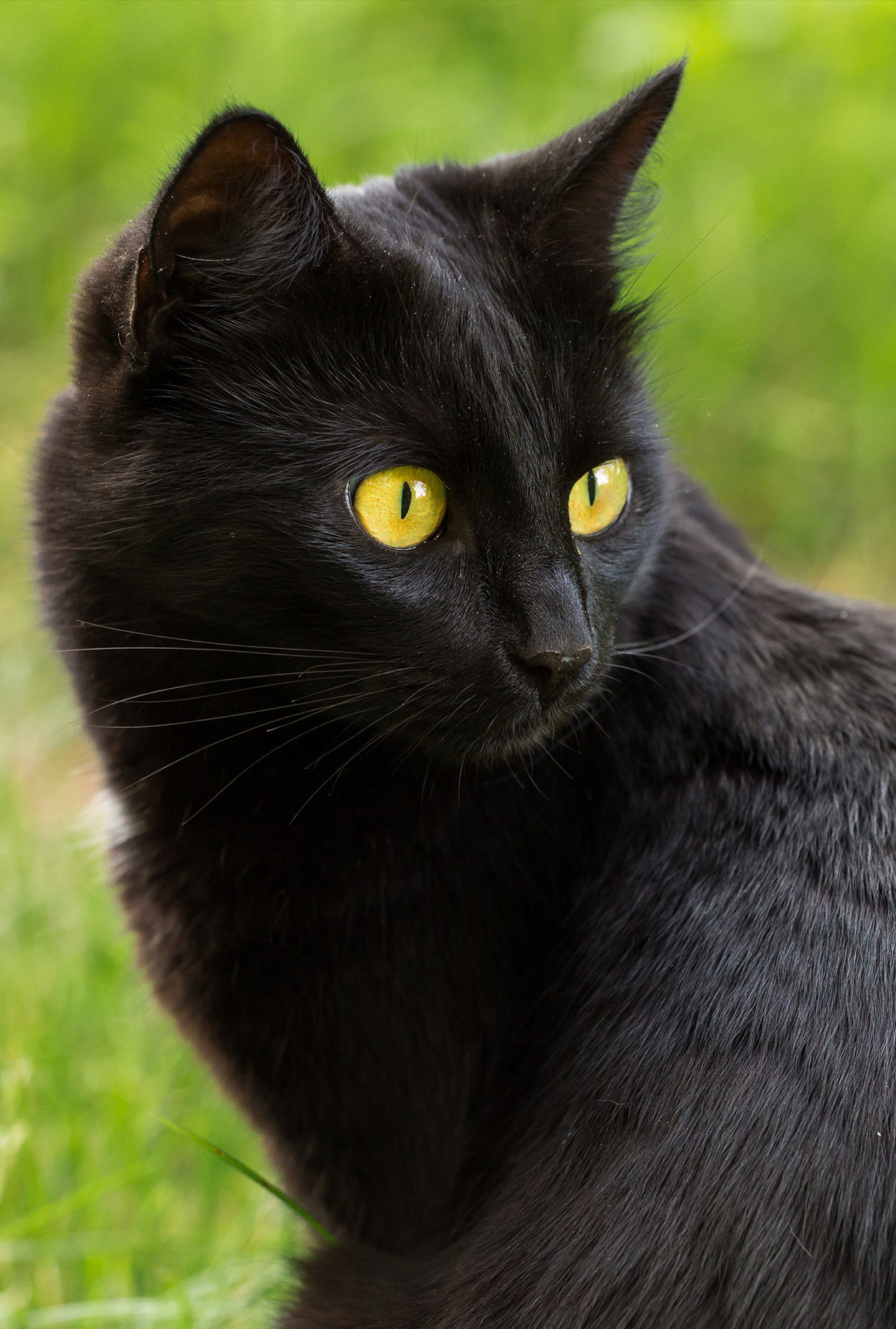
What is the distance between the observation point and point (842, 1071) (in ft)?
3.42

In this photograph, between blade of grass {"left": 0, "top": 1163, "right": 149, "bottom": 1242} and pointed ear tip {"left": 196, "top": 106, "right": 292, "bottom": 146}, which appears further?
blade of grass {"left": 0, "top": 1163, "right": 149, "bottom": 1242}

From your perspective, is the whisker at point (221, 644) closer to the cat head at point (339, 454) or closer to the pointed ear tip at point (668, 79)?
the cat head at point (339, 454)

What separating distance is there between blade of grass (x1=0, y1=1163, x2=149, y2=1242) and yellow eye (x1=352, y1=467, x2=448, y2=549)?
0.93 m

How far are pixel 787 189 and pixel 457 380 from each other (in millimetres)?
2345

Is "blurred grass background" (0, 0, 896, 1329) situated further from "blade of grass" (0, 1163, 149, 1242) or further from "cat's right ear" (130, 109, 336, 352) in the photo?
"cat's right ear" (130, 109, 336, 352)

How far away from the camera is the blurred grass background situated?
2.68m

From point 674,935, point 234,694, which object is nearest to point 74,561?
point 234,694

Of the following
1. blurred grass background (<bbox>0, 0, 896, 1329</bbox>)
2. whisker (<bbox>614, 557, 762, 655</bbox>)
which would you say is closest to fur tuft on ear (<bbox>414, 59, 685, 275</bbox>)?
whisker (<bbox>614, 557, 762, 655</bbox>)

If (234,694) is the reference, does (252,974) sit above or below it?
below

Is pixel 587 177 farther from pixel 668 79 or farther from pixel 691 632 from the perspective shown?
pixel 691 632

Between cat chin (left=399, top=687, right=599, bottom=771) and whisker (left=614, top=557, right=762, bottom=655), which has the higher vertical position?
cat chin (left=399, top=687, right=599, bottom=771)

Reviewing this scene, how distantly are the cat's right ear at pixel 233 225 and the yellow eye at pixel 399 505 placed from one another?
0.67 feet

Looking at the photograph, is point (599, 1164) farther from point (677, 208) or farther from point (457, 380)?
point (677, 208)

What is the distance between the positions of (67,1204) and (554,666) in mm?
921
